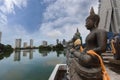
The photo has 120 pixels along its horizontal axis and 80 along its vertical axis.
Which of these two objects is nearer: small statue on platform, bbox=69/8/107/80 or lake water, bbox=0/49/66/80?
small statue on platform, bbox=69/8/107/80

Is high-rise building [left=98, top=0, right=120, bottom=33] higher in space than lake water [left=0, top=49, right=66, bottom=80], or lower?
higher

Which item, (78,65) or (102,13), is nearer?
(78,65)

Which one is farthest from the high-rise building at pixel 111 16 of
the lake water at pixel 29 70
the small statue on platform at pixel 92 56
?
the small statue on platform at pixel 92 56

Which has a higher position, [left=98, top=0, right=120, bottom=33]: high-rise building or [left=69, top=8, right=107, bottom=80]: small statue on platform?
[left=98, top=0, right=120, bottom=33]: high-rise building

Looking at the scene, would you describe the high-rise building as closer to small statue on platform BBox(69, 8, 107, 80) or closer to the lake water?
the lake water

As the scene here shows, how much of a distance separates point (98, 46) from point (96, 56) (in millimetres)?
189

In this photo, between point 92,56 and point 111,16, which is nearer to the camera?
point 92,56

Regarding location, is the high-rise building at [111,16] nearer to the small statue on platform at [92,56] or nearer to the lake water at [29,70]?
the lake water at [29,70]

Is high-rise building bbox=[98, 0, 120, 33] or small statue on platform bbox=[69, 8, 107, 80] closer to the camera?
small statue on platform bbox=[69, 8, 107, 80]

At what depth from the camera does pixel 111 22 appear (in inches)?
966

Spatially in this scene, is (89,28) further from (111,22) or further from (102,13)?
(102,13)

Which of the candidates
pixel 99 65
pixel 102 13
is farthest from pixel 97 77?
pixel 102 13

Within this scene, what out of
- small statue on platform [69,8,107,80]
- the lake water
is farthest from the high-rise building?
small statue on platform [69,8,107,80]

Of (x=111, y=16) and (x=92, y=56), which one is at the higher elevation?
(x=111, y=16)
